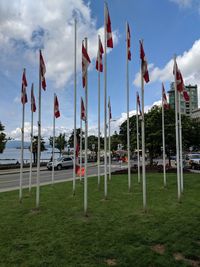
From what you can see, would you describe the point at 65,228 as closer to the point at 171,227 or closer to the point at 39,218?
the point at 39,218

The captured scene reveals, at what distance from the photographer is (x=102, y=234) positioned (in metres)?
6.64

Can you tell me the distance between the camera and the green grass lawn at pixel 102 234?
17.0ft

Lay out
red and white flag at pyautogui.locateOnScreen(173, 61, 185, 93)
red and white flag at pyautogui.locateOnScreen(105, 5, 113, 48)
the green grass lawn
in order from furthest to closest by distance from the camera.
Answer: red and white flag at pyautogui.locateOnScreen(173, 61, 185, 93) → red and white flag at pyautogui.locateOnScreen(105, 5, 113, 48) → the green grass lawn

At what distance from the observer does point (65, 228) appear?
7.27 m

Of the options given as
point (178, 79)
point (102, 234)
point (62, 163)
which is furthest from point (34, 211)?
point (62, 163)

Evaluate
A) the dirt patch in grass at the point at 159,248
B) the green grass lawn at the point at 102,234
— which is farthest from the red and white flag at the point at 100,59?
the dirt patch in grass at the point at 159,248

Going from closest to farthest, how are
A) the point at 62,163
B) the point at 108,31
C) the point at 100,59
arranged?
the point at 108,31, the point at 100,59, the point at 62,163

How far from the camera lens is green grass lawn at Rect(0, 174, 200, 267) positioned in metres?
5.18

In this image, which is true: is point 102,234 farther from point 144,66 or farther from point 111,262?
point 144,66

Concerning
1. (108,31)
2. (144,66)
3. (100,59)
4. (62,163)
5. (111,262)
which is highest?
(108,31)

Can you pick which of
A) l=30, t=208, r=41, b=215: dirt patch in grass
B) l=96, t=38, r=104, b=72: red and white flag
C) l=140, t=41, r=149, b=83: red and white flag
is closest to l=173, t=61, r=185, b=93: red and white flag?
l=140, t=41, r=149, b=83: red and white flag

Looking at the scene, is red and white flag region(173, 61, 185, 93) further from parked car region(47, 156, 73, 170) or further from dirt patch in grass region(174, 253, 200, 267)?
parked car region(47, 156, 73, 170)

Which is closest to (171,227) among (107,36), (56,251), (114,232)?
(114,232)

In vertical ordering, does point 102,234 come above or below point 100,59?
below
